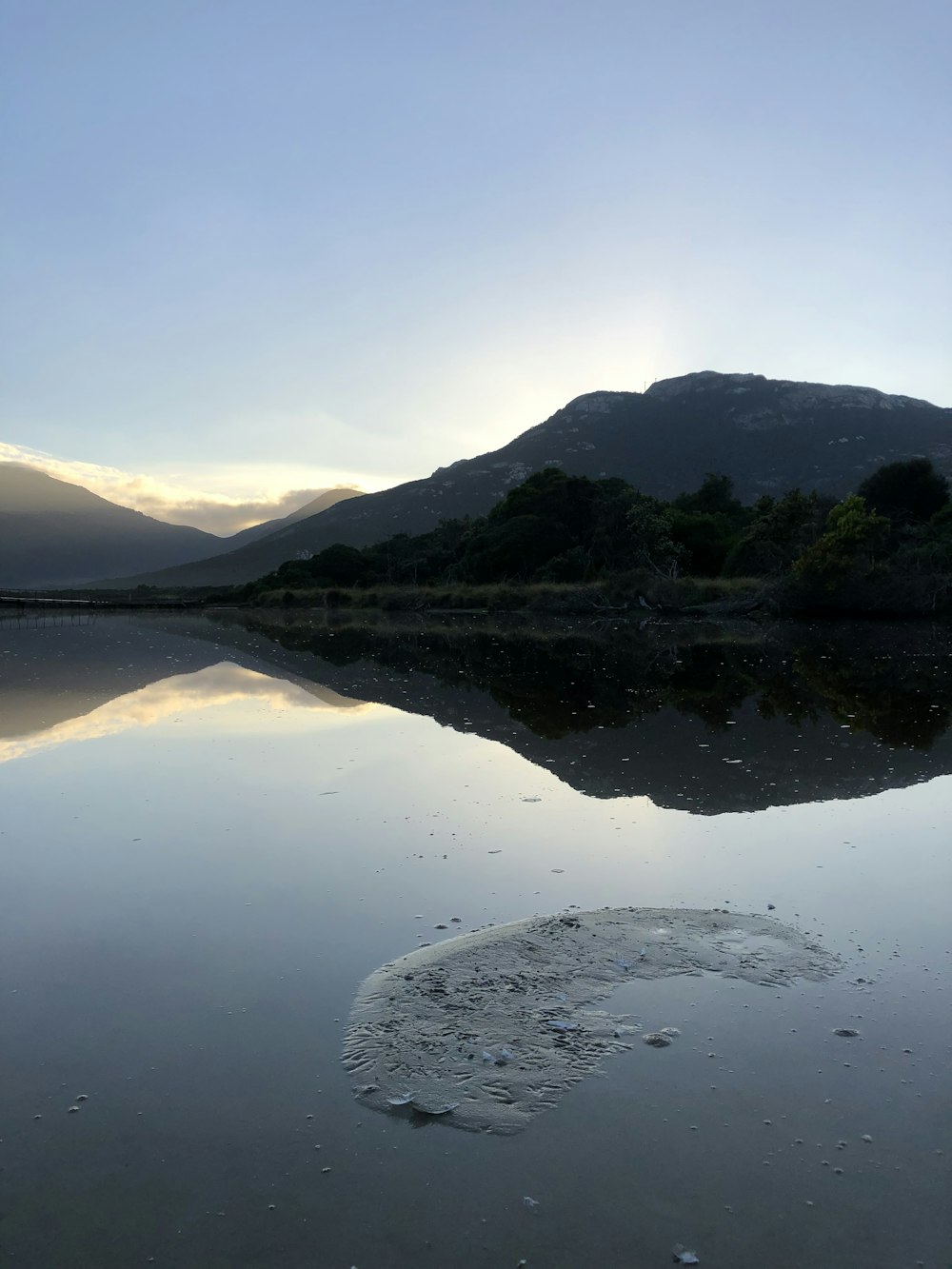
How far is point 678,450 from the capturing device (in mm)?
155000

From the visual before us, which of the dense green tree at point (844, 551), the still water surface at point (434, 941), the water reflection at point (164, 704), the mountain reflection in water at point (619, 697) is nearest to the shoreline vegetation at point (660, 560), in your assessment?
the dense green tree at point (844, 551)

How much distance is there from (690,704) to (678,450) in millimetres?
146427

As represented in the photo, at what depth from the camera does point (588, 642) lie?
3061 cm

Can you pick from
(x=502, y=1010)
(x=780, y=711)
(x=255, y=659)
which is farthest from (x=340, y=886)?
(x=255, y=659)

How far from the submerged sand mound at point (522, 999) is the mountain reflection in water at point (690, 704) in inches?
123

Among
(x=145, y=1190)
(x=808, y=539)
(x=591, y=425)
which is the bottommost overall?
(x=145, y=1190)

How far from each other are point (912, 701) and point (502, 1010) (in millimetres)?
12599

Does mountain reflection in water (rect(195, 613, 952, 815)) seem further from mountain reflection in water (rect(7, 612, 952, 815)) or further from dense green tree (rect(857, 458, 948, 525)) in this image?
dense green tree (rect(857, 458, 948, 525))

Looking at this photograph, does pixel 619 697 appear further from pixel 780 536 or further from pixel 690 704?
pixel 780 536

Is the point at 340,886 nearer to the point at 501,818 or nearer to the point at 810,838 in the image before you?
the point at 501,818

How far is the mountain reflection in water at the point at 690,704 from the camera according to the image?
9742mm

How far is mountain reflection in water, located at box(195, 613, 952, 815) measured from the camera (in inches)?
384

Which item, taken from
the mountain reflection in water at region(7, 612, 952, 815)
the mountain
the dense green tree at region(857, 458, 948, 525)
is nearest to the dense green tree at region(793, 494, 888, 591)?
the mountain reflection in water at region(7, 612, 952, 815)

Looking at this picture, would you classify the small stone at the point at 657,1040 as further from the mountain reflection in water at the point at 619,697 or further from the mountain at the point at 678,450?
the mountain at the point at 678,450
